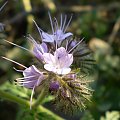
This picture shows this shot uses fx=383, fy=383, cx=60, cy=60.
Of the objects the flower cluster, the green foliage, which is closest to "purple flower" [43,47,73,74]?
the flower cluster

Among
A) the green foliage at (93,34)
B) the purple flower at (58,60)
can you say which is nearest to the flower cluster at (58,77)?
the purple flower at (58,60)

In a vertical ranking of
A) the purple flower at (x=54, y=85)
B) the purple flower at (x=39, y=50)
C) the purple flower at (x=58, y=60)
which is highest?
the purple flower at (x=39, y=50)

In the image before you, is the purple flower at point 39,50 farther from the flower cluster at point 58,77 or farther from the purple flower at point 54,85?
the purple flower at point 54,85

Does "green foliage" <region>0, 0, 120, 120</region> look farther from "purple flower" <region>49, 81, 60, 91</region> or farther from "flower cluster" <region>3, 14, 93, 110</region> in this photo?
"purple flower" <region>49, 81, 60, 91</region>

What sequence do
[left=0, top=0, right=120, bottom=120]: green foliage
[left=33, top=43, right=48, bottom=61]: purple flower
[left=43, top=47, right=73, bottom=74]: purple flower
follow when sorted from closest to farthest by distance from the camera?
[left=43, top=47, right=73, bottom=74]: purple flower < [left=33, top=43, right=48, bottom=61]: purple flower < [left=0, top=0, right=120, bottom=120]: green foliage

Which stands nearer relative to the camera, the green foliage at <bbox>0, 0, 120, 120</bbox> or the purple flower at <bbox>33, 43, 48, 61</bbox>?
the purple flower at <bbox>33, 43, 48, 61</bbox>

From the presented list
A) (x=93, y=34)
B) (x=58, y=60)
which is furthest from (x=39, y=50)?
(x=93, y=34)

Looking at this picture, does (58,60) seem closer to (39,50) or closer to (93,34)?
(39,50)

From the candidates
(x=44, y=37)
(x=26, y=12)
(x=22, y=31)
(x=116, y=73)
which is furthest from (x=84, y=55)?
(x=22, y=31)

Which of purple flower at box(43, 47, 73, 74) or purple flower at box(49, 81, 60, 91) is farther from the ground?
purple flower at box(43, 47, 73, 74)
